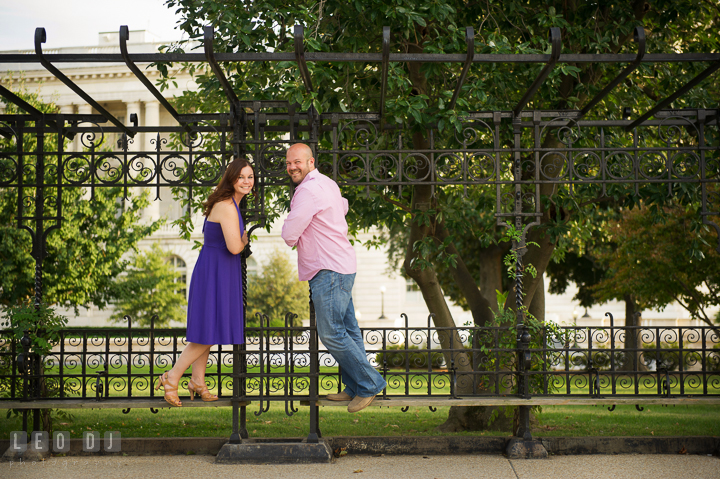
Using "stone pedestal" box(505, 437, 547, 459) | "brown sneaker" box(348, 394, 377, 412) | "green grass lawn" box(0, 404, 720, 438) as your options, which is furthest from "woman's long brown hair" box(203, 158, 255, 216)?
"green grass lawn" box(0, 404, 720, 438)

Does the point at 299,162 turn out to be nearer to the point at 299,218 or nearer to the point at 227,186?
the point at 299,218

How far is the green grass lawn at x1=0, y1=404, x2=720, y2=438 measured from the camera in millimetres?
8586

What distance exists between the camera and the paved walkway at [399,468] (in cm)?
528

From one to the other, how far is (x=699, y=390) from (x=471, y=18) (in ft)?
37.6

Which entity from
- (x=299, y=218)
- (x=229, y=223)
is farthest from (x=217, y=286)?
(x=299, y=218)

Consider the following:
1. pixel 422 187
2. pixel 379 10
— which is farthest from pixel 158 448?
pixel 379 10

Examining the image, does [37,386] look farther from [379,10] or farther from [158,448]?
[379,10]

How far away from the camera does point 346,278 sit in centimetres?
544

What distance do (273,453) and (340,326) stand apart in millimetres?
1401

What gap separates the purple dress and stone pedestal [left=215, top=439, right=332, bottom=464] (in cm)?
100

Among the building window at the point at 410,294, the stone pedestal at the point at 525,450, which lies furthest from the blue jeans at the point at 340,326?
the building window at the point at 410,294

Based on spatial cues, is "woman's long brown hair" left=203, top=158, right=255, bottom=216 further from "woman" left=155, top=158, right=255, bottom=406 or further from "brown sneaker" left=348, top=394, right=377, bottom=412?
"brown sneaker" left=348, top=394, right=377, bottom=412

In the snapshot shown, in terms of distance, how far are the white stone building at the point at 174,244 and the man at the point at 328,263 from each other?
1190 inches

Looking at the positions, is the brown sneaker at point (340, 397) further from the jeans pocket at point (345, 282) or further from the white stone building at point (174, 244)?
the white stone building at point (174, 244)
